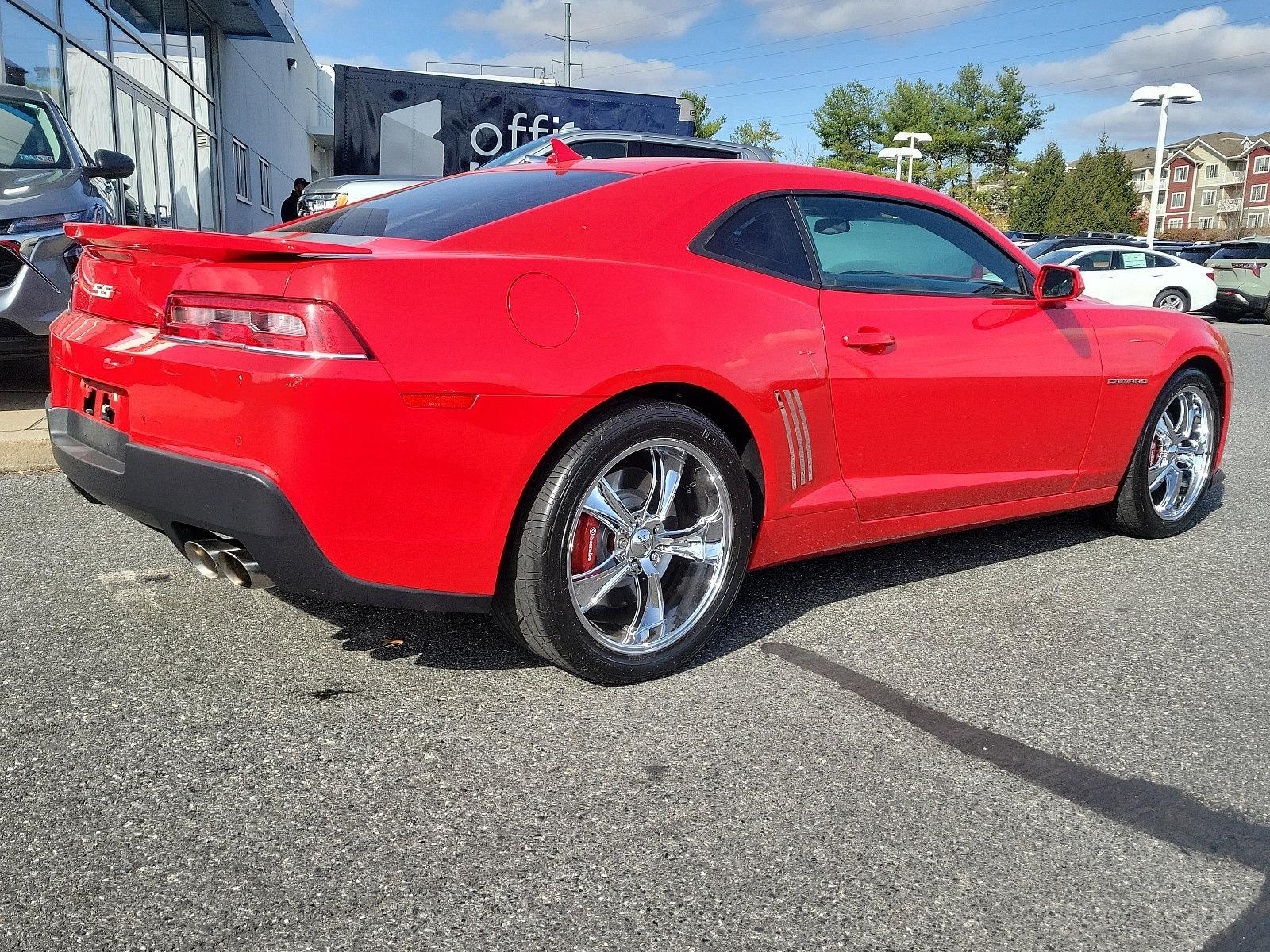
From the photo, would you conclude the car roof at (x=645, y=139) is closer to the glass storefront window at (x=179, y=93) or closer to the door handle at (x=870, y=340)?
the door handle at (x=870, y=340)

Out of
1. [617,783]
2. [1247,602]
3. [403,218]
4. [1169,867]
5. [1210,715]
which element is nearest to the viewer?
[1169,867]

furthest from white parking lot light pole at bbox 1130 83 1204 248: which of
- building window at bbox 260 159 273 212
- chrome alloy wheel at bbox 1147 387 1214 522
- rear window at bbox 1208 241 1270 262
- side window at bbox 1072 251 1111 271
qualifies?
chrome alloy wheel at bbox 1147 387 1214 522

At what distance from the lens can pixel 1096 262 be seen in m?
18.6

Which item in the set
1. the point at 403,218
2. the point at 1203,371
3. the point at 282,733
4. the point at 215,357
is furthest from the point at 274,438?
the point at 1203,371

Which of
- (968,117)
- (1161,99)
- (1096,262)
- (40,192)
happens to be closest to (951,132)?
(968,117)

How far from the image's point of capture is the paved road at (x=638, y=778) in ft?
6.14

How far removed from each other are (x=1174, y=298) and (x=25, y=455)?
1904cm

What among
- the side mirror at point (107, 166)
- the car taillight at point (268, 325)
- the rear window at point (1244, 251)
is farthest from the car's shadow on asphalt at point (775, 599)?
the rear window at point (1244, 251)

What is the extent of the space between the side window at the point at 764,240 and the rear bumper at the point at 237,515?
120cm

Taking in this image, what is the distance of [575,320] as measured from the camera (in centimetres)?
267

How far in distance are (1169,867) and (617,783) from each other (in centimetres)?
107

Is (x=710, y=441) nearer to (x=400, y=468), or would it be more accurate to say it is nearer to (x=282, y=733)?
(x=400, y=468)

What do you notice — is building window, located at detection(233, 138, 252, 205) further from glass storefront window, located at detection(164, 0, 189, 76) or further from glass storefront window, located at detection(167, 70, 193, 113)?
glass storefront window, located at detection(164, 0, 189, 76)

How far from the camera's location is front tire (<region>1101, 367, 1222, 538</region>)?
14.4 feet
